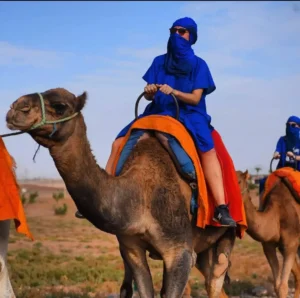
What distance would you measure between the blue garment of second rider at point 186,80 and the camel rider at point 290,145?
438 cm

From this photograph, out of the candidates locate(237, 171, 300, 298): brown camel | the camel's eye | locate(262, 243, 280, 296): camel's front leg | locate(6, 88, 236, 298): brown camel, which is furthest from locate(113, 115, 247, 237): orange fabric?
locate(262, 243, 280, 296): camel's front leg

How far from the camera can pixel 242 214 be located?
6.92m

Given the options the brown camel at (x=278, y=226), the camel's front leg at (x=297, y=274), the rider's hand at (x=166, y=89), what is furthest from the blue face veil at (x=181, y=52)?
the camel's front leg at (x=297, y=274)

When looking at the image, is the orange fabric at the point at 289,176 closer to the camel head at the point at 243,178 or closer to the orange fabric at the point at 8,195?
the camel head at the point at 243,178

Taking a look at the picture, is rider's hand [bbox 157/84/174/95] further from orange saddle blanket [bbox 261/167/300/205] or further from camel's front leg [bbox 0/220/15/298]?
orange saddle blanket [bbox 261/167/300/205]

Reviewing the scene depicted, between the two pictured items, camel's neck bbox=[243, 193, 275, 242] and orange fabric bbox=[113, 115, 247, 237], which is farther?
camel's neck bbox=[243, 193, 275, 242]

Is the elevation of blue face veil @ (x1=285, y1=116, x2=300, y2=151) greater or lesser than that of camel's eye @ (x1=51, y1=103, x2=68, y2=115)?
lesser

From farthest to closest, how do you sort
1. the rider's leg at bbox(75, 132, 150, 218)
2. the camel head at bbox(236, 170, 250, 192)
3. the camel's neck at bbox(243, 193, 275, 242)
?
the camel head at bbox(236, 170, 250, 192)
the camel's neck at bbox(243, 193, 275, 242)
the rider's leg at bbox(75, 132, 150, 218)

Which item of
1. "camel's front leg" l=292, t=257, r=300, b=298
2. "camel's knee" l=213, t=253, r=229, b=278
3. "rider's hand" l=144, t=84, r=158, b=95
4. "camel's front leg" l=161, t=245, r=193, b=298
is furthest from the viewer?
"camel's front leg" l=292, t=257, r=300, b=298

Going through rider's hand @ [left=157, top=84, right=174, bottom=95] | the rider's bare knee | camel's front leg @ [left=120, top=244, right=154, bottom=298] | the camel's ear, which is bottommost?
camel's front leg @ [left=120, top=244, right=154, bottom=298]

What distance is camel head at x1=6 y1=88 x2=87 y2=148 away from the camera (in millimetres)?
4754

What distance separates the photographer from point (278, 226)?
10.1 m

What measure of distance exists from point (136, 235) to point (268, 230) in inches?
175

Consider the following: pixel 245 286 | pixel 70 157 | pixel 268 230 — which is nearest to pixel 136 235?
pixel 70 157
